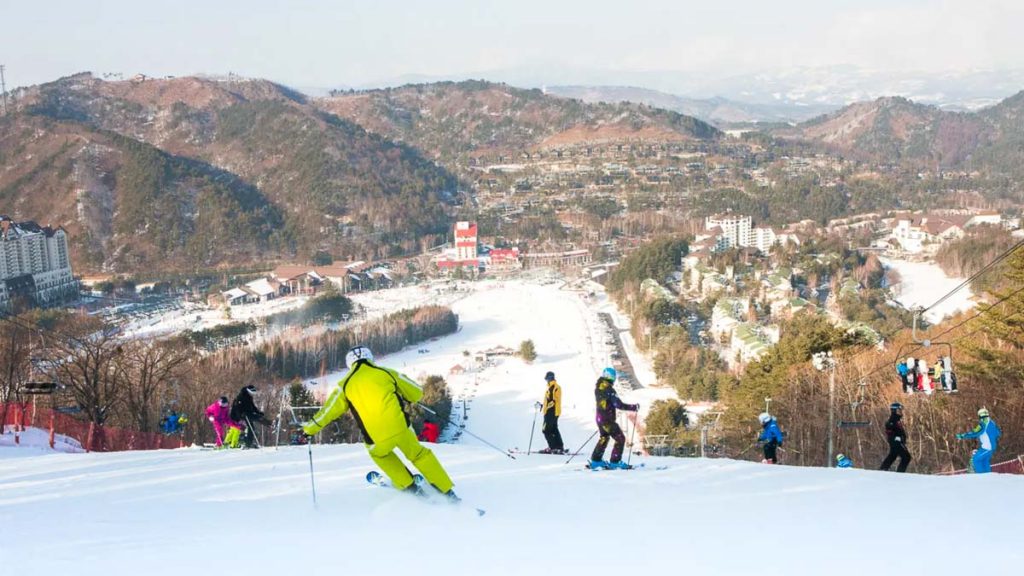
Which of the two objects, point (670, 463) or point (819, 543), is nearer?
point (819, 543)

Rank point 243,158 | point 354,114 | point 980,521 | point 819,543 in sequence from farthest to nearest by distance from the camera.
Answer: point 354,114 → point 243,158 → point 980,521 → point 819,543

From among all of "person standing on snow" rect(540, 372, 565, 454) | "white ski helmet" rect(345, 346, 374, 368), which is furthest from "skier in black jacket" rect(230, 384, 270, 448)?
"white ski helmet" rect(345, 346, 374, 368)

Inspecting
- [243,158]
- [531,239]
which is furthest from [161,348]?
[243,158]

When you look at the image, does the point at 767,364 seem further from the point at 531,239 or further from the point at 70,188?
the point at 70,188

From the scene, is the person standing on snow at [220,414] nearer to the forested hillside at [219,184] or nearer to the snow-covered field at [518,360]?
the snow-covered field at [518,360]

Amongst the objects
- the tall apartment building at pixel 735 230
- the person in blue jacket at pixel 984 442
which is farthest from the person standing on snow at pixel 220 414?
the tall apartment building at pixel 735 230

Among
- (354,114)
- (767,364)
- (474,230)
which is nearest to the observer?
(767,364)

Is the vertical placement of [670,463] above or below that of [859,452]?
above
